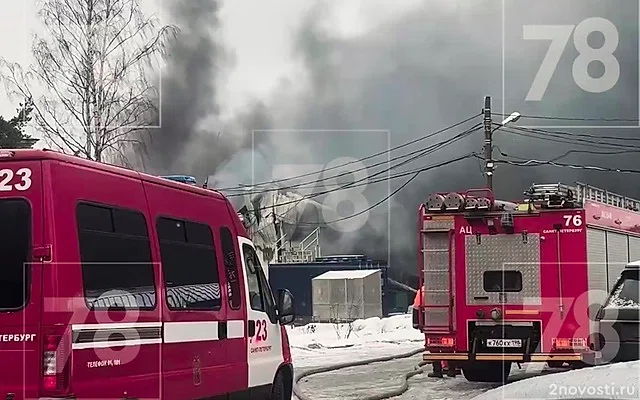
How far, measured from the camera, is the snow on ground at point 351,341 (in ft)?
61.6

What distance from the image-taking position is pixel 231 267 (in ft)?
24.2

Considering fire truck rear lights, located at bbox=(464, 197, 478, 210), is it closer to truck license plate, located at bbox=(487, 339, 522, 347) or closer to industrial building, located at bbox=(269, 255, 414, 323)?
truck license plate, located at bbox=(487, 339, 522, 347)

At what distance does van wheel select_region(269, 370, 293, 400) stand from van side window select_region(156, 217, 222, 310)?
4.90ft

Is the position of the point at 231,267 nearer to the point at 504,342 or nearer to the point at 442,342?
the point at 442,342

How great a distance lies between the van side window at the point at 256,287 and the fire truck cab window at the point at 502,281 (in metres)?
4.13

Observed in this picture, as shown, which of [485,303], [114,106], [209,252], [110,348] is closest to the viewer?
[110,348]

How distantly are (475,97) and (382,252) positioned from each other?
1016 cm

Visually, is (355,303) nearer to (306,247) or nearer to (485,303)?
(306,247)

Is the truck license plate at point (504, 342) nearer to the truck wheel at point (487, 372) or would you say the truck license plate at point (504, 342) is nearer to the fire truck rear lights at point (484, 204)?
the truck wheel at point (487, 372)

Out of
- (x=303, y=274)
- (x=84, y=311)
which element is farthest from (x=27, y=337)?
(x=303, y=274)

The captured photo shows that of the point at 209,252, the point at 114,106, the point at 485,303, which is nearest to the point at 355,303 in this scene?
the point at 114,106

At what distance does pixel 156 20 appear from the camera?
2406 cm

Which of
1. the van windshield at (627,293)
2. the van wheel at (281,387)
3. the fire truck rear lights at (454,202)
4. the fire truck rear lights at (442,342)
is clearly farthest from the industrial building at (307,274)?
the van windshield at (627,293)

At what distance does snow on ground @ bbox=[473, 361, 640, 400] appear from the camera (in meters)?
2.90
